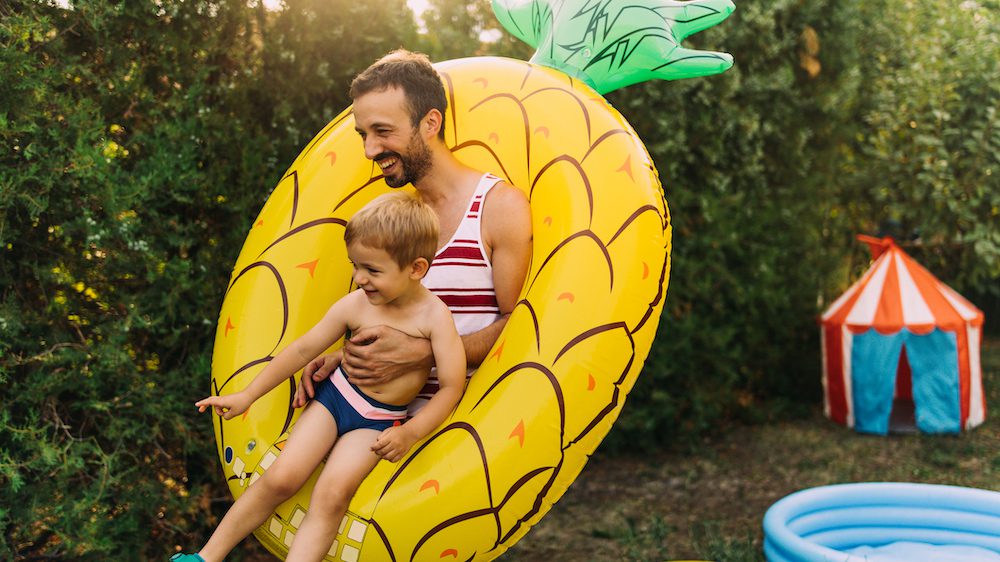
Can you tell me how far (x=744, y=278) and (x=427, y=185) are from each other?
10.8 feet

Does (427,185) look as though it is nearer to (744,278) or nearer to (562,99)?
(562,99)

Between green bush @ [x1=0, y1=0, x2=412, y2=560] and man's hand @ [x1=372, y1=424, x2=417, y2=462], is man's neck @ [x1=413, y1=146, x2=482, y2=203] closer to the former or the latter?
man's hand @ [x1=372, y1=424, x2=417, y2=462]

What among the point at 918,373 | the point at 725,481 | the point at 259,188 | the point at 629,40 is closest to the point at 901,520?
the point at 725,481

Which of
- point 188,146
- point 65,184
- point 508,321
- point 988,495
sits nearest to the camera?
point 508,321

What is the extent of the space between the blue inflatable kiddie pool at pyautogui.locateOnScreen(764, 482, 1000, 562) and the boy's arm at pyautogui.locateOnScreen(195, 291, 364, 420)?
1.83 metres

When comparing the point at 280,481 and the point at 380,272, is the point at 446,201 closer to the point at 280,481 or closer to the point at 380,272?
the point at 380,272

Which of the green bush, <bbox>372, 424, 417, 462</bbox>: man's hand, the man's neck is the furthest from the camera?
the green bush

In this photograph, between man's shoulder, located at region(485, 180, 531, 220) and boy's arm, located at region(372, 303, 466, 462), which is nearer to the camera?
boy's arm, located at region(372, 303, 466, 462)

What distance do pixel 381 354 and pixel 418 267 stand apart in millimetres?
243

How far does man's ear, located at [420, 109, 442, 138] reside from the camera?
2.45m

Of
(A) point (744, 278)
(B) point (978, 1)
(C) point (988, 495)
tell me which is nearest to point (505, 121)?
(C) point (988, 495)

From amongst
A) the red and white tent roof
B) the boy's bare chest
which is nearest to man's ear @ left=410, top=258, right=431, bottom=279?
the boy's bare chest

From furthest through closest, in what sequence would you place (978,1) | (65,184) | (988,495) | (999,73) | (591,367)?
(978,1), (999,73), (988,495), (65,184), (591,367)

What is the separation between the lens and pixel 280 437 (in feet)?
7.94
